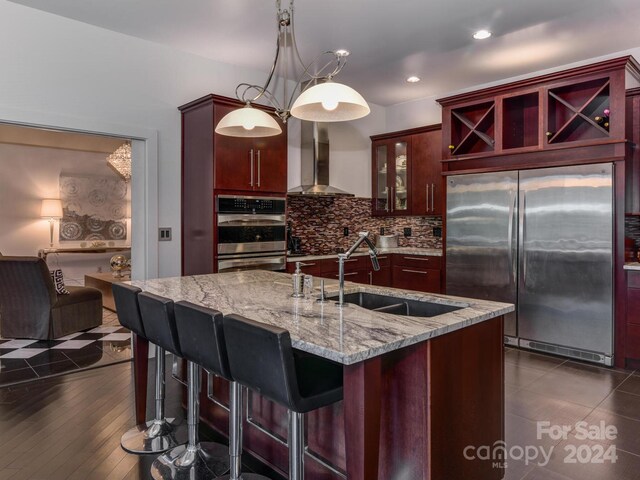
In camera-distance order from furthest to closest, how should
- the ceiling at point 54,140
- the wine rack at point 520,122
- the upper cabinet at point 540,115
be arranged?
1. the ceiling at point 54,140
2. the wine rack at point 520,122
3. the upper cabinet at point 540,115

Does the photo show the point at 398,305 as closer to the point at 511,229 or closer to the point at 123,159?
the point at 511,229

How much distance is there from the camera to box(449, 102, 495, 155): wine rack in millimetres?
4666

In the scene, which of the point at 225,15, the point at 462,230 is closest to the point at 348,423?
the point at 225,15

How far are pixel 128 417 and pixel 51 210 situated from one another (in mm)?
5218

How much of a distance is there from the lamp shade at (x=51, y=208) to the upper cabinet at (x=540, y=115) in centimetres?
582

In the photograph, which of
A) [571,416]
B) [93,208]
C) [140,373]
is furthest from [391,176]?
[93,208]

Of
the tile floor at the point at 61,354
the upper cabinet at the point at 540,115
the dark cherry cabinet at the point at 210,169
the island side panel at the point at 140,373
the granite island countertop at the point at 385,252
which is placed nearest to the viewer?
the island side panel at the point at 140,373

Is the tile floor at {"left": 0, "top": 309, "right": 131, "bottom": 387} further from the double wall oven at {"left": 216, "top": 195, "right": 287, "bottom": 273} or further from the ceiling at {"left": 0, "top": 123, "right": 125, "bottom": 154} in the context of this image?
the ceiling at {"left": 0, "top": 123, "right": 125, "bottom": 154}

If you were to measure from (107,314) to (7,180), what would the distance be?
2665 mm

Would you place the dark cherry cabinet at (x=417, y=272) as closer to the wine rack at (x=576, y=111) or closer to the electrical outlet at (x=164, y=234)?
the wine rack at (x=576, y=111)

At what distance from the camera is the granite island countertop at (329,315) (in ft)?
4.83

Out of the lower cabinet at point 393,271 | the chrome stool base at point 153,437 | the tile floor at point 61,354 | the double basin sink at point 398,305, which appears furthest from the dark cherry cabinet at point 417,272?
the chrome stool base at point 153,437

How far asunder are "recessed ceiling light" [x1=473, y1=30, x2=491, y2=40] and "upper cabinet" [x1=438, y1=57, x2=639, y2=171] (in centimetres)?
63

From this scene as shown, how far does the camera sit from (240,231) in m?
4.08
